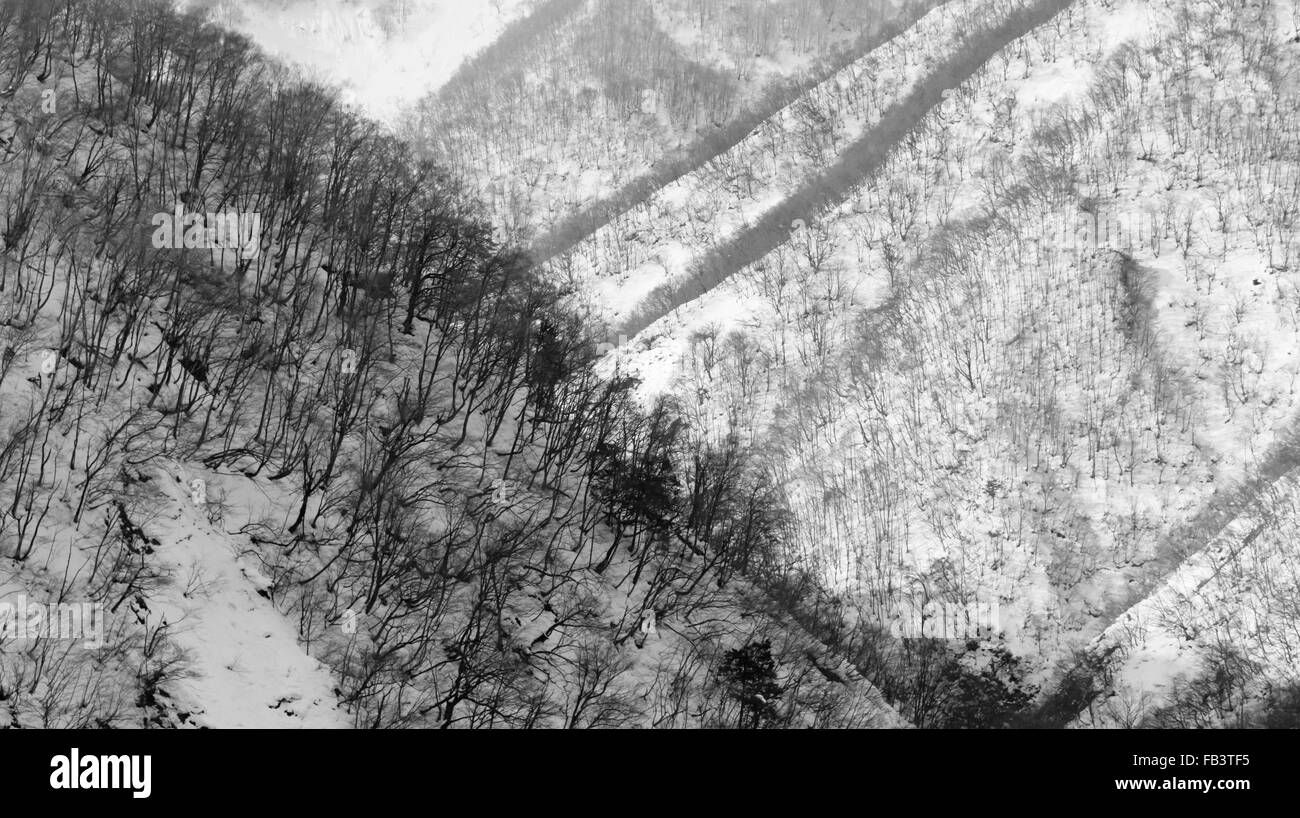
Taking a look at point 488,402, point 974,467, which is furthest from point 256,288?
point 974,467

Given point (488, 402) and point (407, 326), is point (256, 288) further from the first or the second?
point (488, 402)

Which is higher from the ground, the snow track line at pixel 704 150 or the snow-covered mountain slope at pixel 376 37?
the snow-covered mountain slope at pixel 376 37

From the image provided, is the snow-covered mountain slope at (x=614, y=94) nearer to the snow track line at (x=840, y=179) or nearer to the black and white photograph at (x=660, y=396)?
the black and white photograph at (x=660, y=396)

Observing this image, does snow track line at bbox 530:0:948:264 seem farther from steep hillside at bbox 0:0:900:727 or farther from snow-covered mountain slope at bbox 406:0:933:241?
steep hillside at bbox 0:0:900:727

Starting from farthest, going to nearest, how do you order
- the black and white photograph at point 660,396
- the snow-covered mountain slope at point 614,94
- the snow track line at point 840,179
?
the snow-covered mountain slope at point 614,94
the snow track line at point 840,179
the black and white photograph at point 660,396

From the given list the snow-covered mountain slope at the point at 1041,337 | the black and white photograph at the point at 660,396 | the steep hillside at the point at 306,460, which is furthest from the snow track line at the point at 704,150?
the snow-covered mountain slope at the point at 1041,337

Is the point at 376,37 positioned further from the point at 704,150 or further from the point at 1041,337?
the point at 1041,337
